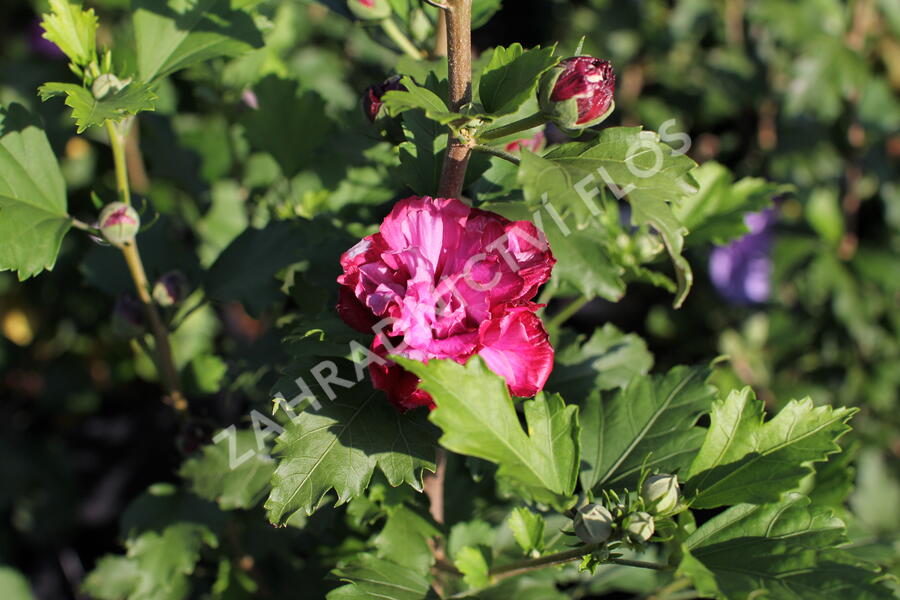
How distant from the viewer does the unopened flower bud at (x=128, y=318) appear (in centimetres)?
126

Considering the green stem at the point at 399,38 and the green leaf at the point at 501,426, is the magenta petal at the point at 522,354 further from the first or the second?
the green stem at the point at 399,38

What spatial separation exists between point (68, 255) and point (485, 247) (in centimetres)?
188

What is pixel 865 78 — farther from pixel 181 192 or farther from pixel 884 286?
pixel 181 192

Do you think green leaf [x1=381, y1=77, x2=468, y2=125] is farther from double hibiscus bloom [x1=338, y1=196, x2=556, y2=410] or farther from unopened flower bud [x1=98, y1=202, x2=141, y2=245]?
unopened flower bud [x1=98, y1=202, x2=141, y2=245]

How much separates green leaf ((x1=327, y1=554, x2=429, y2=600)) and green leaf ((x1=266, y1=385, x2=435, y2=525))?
0.41ft

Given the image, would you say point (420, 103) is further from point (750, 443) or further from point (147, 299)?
point (147, 299)

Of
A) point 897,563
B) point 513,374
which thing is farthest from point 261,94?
point 897,563

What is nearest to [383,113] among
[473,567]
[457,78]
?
[457,78]

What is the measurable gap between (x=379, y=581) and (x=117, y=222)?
0.61 meters

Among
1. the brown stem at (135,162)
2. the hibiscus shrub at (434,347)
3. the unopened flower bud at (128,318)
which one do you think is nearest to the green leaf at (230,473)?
the hibiscus shrub at (434,347)

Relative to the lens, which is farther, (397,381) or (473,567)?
(473,567)

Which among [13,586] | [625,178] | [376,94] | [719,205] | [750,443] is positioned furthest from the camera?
[13,586]

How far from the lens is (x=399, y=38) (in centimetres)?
129

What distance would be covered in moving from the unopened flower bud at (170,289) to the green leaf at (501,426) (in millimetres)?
667
